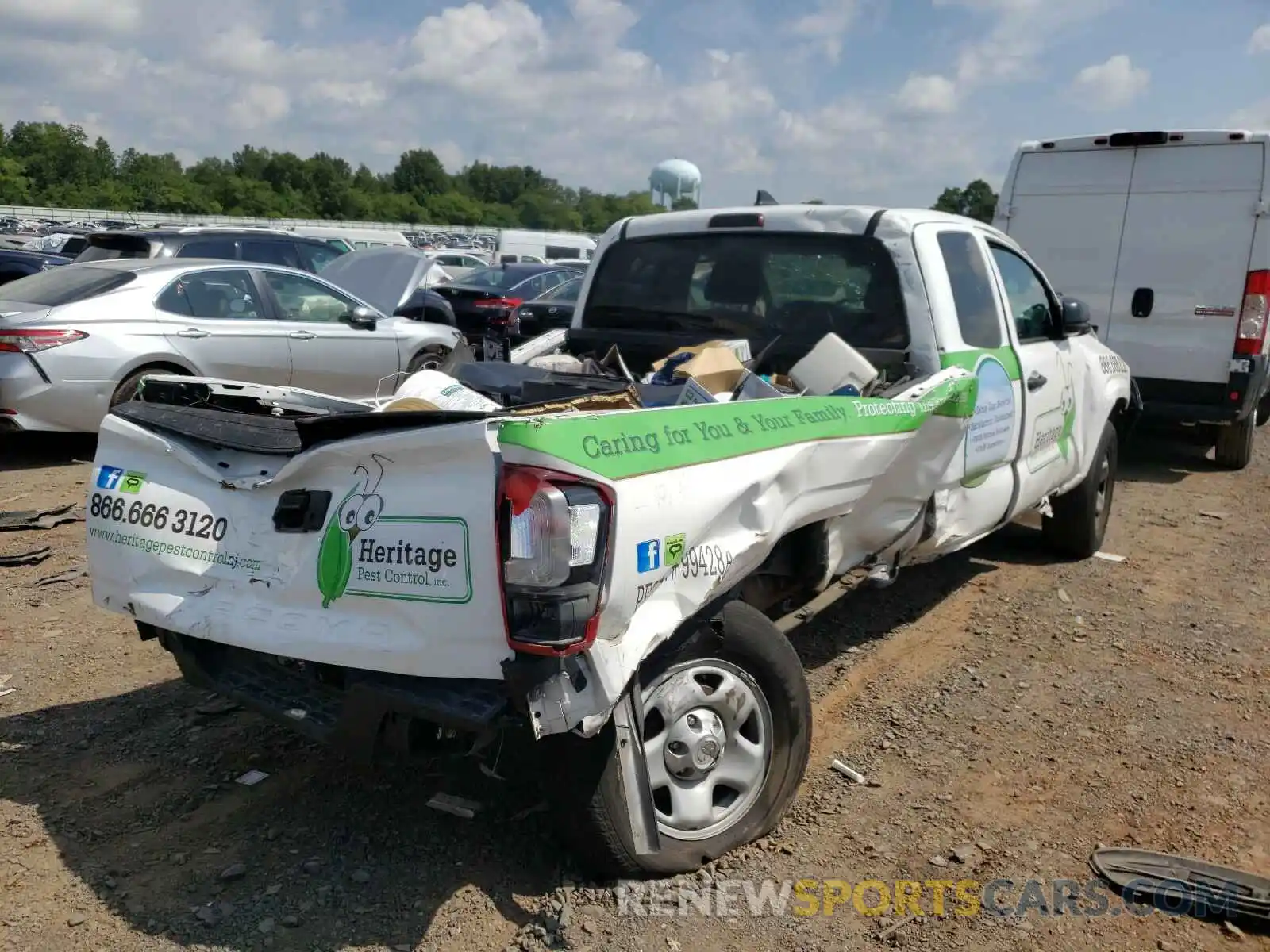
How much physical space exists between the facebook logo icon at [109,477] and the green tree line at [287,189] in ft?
197

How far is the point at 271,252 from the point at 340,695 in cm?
1006

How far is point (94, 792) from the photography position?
3471mm

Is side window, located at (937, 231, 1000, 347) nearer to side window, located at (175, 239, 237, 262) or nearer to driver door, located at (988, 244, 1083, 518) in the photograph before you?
driver door, located at (988, 244, 1083, 518)

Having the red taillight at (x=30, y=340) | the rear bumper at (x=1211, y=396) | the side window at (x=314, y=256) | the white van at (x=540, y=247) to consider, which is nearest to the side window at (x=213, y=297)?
the red taillight at (x=30, y=340)

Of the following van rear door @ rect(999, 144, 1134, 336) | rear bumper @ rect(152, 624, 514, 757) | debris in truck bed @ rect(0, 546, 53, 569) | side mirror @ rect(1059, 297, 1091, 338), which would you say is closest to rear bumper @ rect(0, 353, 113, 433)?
debris in truck bed @ rect(0, 546, 53, 569)

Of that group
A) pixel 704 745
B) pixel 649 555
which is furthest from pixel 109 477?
pixel 704 745

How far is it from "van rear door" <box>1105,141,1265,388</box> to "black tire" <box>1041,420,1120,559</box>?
8.58ft

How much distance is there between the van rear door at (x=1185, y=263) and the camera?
8219mm

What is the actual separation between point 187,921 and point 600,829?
115cm

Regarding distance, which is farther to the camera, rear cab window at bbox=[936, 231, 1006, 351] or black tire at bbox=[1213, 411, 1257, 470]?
black tire at bbox=[1213, 411, 1257, 470]

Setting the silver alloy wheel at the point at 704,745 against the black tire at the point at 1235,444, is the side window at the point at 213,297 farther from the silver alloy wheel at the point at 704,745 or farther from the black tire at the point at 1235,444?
the black tire at the point at 1235,444

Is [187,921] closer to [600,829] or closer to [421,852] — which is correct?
[421,852]

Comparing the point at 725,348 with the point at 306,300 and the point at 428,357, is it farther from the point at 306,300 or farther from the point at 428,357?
the point at 428,357

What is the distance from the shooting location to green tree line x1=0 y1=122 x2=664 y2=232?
71438 mm
